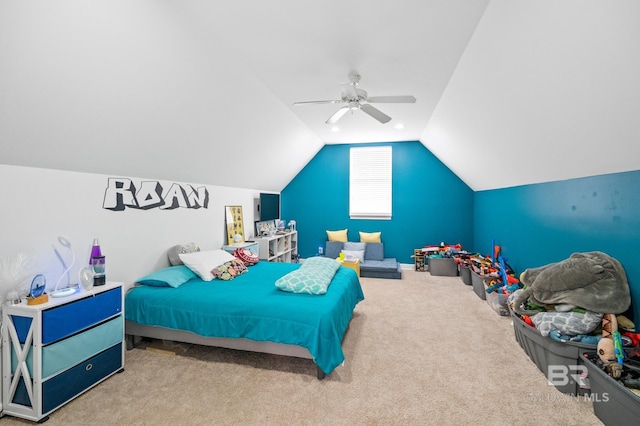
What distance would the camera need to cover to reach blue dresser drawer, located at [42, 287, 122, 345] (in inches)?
79.2

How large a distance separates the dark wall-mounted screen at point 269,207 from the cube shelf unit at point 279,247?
46 cm

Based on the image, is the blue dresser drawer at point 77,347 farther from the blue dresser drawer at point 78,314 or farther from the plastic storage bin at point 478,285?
the plastic storage bin at point 478,285

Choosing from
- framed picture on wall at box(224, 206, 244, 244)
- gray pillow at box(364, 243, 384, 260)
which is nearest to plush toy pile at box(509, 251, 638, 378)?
gray pillow at box(364, 243, 384, 260)

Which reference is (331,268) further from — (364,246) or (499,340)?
(364,246)

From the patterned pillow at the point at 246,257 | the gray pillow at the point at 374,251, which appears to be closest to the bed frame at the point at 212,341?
the patterned pillow at the point at 246,257

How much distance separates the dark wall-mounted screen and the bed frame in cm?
316

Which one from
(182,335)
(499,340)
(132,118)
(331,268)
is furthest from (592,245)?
(132,118)

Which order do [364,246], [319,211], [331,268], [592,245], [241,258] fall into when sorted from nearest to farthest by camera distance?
1. [592,245]
2. [331,268]
3. [241,258]
4. [364,246]
5. [319,211]

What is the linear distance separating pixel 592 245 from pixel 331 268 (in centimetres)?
234

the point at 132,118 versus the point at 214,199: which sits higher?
the point at 132,118

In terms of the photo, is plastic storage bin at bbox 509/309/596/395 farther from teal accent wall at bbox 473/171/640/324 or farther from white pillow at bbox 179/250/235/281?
white pillow at bbox 179/250/235/281

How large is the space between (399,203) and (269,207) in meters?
2.70

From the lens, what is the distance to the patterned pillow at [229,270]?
3330 mm

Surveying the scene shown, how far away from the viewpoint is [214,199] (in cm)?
454
